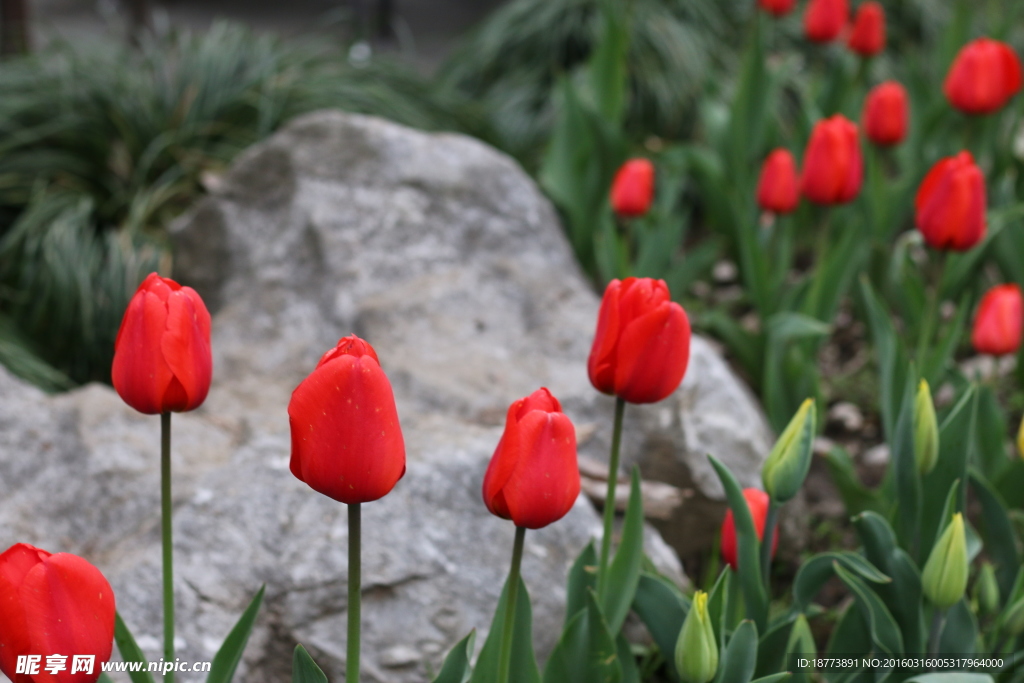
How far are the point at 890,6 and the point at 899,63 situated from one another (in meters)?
0.56

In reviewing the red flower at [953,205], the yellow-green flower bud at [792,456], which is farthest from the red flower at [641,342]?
the red flower at [953,205]

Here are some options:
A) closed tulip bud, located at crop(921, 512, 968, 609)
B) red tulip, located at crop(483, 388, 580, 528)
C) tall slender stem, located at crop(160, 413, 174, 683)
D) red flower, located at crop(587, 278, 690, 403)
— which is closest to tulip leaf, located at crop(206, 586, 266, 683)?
tall slender stem, located at crop(160, 413, 174, 683)

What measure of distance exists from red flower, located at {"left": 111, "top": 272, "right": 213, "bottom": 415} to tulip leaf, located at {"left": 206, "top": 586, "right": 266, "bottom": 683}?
0.25 metres

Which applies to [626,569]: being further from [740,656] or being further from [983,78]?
[983,78]

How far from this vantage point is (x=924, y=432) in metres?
1.36

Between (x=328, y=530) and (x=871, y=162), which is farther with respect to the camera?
(x=871, y=162)

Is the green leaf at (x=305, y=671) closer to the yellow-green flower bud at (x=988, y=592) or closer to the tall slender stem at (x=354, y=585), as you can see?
the tall slender stem at (x=354, y=585)

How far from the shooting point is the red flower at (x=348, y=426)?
2.72 feet

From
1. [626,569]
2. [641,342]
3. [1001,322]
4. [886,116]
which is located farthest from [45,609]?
[886,116]

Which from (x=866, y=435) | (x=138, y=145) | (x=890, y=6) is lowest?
(x=866, y=435)

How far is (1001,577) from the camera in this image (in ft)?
5.20

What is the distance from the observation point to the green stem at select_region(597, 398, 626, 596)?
114cm

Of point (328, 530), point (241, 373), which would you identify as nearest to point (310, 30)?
point (241, 373)

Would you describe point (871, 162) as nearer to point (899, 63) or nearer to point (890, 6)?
point (899, 63)
